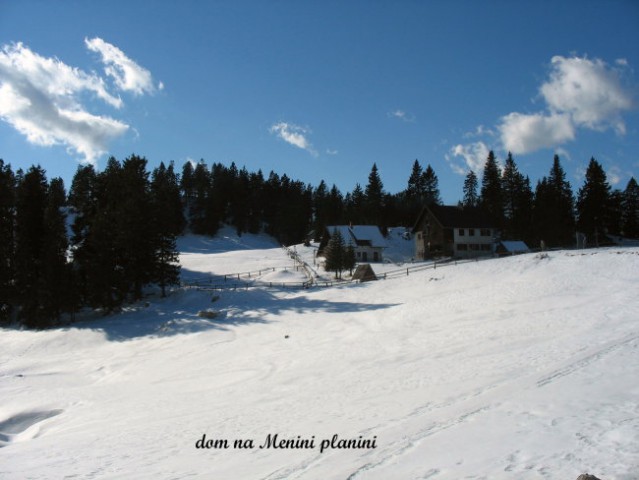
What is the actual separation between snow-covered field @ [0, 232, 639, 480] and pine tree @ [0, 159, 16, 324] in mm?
6334

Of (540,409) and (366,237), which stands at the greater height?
(366,237)

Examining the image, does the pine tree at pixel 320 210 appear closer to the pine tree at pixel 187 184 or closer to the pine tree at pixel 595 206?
the pine tree at pixel 187 184

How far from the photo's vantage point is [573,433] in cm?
965

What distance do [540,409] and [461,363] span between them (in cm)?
647

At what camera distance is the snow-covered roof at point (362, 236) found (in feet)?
243

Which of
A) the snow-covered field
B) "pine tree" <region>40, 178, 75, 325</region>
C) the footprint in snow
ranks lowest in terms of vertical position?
the footprint in snow

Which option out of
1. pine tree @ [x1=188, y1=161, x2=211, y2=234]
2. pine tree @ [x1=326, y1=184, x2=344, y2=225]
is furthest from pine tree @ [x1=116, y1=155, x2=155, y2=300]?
pine tree @ [x1=326, y1=184, x2=344, y2=225]

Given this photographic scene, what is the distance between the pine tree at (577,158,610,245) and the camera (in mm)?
76062

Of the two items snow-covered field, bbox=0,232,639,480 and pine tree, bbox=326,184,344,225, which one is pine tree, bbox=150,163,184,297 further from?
pine tree, bbox=326,184,344,225

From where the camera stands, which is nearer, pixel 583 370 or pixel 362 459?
pixel 362 459

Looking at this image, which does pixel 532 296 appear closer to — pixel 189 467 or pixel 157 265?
pixel 189 467

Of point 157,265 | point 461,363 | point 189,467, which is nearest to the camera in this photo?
point 189,467

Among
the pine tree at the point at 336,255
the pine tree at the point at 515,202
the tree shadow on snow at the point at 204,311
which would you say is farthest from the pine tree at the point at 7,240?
the pine tree at the point at 515,202

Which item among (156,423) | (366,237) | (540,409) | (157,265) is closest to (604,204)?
(366,237)
